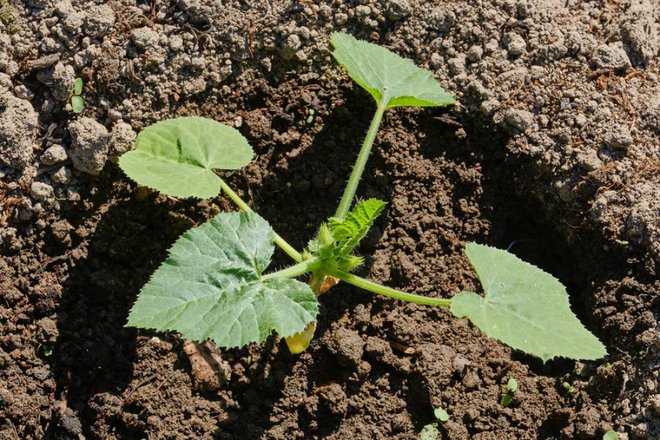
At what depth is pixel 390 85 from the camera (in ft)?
10.8

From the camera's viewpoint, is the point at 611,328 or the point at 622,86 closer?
the point at 611,328

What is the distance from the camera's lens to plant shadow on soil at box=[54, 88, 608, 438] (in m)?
3.13

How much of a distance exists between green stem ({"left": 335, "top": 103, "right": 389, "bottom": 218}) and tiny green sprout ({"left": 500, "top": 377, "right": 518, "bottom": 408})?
99cm

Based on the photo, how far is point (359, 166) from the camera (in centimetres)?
318

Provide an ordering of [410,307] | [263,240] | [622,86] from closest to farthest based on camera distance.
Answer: [263,240] < [410,307] < [622,86]

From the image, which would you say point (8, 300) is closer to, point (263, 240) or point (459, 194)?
point (263, 240)

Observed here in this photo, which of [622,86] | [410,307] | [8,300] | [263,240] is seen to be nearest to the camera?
[263,240]

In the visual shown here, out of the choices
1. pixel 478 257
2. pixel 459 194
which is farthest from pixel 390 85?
pixel 478 257

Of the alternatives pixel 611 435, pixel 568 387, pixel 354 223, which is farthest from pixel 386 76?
pixel 611 435

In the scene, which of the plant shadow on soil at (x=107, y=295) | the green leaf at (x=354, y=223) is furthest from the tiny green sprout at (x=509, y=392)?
the plant shadow on soil at (x=107, y=295)

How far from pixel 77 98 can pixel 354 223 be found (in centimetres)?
131

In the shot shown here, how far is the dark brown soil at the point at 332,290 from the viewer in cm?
311

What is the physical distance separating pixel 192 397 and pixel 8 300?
2.69ft

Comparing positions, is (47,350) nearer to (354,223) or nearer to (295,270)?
(295,270)
